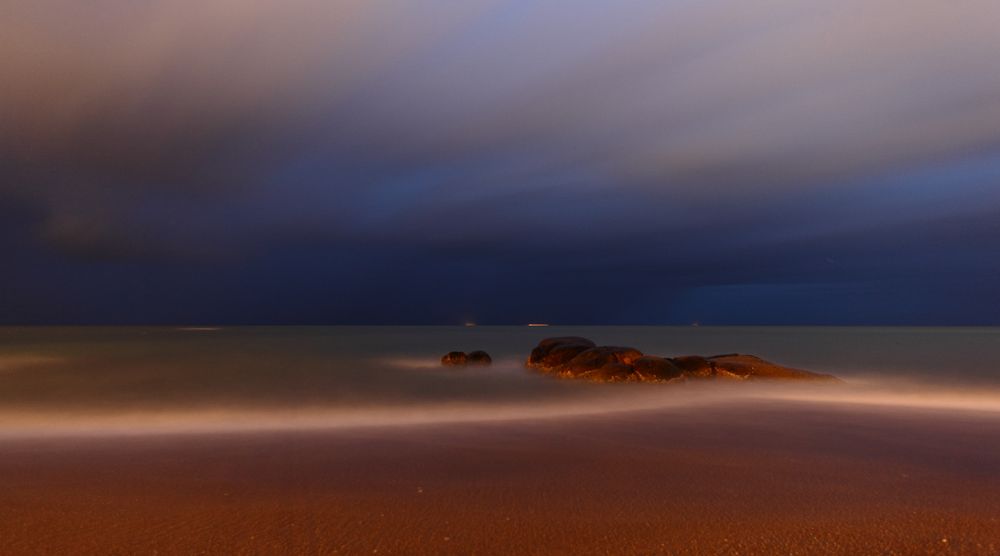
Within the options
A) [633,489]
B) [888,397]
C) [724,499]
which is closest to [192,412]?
[633,489]

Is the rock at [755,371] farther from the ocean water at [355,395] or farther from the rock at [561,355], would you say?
the rock at [561,355]

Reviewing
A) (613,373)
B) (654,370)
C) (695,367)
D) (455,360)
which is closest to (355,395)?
(613,373)

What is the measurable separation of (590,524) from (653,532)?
23.9 inches

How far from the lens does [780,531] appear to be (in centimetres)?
589

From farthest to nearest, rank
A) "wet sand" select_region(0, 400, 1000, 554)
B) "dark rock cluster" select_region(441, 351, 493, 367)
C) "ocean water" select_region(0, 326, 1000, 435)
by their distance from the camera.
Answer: "dark rock cluster" select_region(441, 351, 493, 367), "ocean water" select_region(0, 326, 1000, 435), "wet sand" select_region(0, 400, 1000, 554)

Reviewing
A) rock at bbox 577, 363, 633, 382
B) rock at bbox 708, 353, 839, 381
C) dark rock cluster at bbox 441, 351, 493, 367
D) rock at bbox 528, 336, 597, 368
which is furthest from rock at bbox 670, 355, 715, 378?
dark rock cluster at bbox 441, 351, 493, 367

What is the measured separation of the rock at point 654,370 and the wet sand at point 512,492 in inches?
407

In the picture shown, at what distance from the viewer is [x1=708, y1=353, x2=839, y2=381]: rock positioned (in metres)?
23.4

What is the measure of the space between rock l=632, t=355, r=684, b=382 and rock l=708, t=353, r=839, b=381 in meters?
2.09

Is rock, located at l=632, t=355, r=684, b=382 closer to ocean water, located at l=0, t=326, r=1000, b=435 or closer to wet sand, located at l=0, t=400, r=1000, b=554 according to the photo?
ocean water, located at l=0, t=326, r=1000, b=435

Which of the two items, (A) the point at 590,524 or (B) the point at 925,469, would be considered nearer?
(A) the point at 590,524

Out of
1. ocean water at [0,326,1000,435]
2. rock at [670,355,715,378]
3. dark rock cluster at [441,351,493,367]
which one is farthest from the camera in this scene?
dark rock cluster at [441,351,493,367]

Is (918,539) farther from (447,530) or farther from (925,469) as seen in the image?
(447,530)

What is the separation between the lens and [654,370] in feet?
74.3
